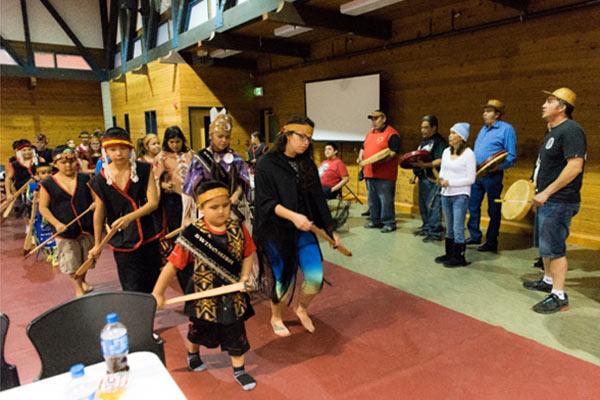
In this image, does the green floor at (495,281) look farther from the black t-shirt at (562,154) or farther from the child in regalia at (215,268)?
the child in regalia at (215,268)

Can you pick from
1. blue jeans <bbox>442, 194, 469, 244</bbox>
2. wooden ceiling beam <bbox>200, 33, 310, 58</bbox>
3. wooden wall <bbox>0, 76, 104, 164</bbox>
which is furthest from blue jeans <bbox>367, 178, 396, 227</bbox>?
wooden wall <bbox>0, 76, 104, 164</bbox>

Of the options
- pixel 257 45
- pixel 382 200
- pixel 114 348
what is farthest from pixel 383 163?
pixel 114 348

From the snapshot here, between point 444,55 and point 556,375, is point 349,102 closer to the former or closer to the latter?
point 444,55

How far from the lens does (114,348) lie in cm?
124

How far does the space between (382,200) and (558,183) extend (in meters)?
2.77

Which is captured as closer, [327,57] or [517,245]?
[517,245]

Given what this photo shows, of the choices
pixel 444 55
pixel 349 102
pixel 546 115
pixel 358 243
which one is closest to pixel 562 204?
pixel 546 115

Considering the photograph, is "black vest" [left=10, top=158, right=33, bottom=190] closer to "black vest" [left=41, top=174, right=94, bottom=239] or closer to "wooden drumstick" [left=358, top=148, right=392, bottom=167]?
"black vest" [left=41, top=174, right=94, bottom=239]

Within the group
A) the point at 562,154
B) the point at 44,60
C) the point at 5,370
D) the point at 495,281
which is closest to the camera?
Result: the point at 5,370

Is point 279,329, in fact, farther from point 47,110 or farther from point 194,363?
point 47,110

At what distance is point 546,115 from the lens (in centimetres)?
292

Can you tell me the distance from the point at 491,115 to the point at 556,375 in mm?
2901

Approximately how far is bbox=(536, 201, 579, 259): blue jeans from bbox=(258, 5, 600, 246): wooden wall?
2.11 meters

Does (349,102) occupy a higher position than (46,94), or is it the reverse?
(46,94)
